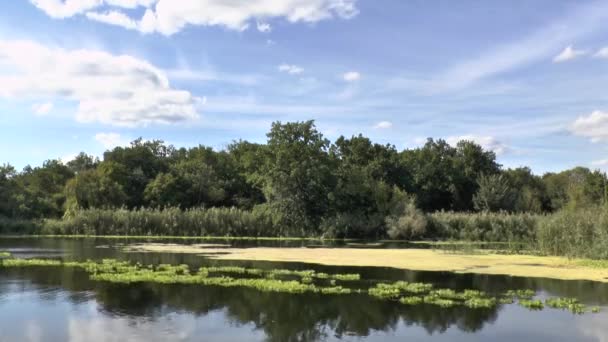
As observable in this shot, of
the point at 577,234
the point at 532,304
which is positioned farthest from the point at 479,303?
the point at 577,234

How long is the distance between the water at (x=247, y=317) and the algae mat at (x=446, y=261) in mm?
3493

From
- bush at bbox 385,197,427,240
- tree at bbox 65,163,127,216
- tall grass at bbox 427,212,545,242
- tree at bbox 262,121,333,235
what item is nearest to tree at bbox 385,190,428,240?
bush at bbox 385,197,427,240

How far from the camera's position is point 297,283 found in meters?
15.9

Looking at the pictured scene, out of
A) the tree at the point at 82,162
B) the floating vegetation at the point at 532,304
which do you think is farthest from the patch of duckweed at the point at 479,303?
the tree at the point at 82,162

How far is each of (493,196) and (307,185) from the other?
23145 millimetres

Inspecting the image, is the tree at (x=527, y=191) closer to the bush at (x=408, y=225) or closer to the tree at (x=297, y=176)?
the bush at (x=408, y=225)

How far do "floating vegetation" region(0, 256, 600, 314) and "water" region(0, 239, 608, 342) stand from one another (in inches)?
22.6

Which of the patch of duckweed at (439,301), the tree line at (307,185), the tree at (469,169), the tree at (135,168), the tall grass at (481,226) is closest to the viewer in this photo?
the patch of duckweed at (439,301)

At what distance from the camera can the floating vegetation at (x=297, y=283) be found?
14.1m

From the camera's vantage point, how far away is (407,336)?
35.7ft

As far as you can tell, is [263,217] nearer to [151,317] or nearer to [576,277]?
[576,277]

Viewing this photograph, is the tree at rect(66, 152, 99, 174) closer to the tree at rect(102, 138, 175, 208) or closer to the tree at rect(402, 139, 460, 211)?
the tree at rect(102, 138, 175, 208)

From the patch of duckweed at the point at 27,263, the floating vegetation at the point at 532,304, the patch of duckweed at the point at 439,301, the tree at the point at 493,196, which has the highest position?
the tree at the point at 493,196

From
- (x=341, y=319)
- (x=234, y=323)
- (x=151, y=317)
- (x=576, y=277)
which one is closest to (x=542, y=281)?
(x=576, y=277)
